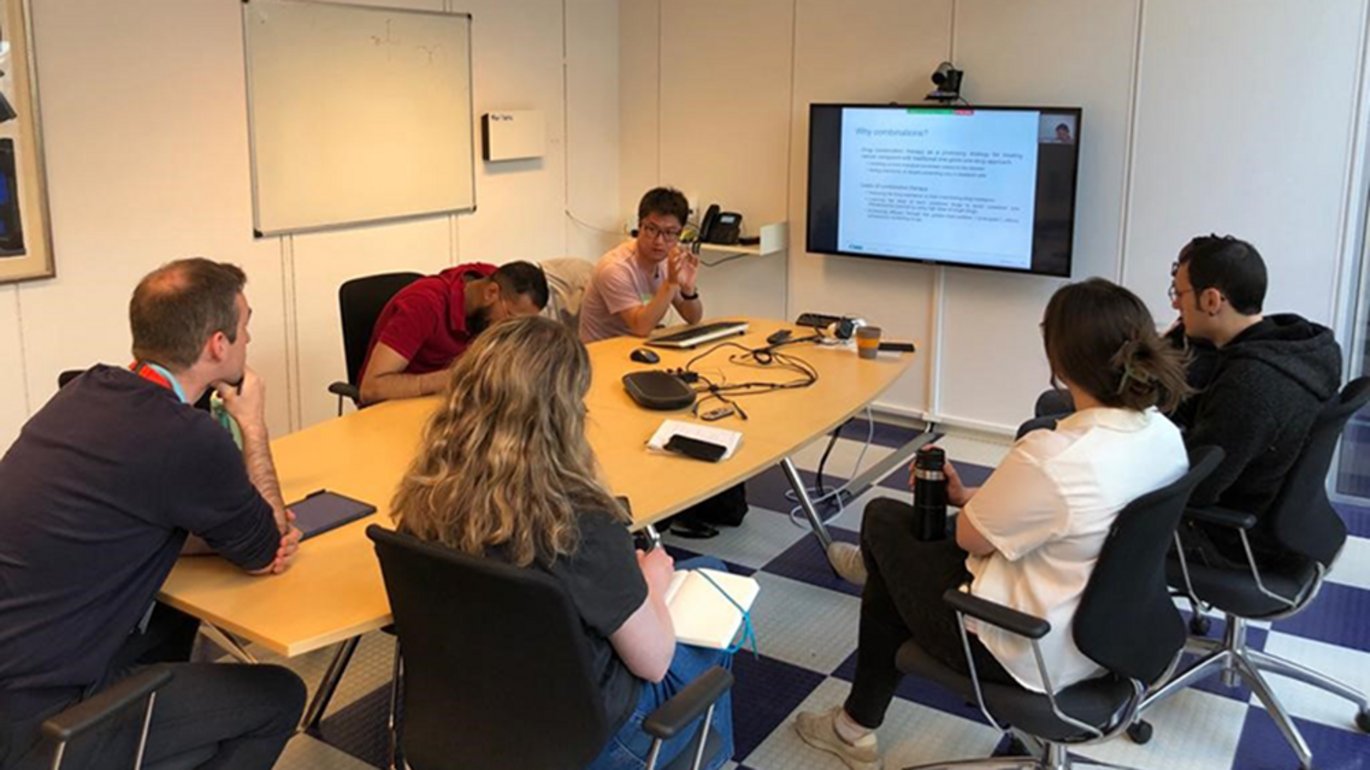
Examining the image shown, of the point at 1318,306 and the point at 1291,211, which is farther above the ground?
the point at 1291,211

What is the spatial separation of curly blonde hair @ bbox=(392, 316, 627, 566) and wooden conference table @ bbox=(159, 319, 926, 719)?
262 millimetres

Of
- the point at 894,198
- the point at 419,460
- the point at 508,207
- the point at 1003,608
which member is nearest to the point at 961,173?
the point at 894,198

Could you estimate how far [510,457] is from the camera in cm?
193

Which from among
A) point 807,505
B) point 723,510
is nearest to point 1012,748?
point 807,505

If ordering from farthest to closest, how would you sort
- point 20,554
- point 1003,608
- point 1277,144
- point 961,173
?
point 961,173 → point 1277,144 → point 1003,608 → point 20,554

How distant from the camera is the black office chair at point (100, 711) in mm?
1805

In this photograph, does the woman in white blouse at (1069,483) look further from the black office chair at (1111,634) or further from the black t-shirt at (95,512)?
the black t-shirt at (95,512)

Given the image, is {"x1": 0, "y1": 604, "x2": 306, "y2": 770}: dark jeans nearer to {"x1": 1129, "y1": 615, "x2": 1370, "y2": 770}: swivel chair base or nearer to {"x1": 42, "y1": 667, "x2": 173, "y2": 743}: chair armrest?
{"x1": 42, "y1": 667, "x2": 173, "y2": 743}: chair armrest

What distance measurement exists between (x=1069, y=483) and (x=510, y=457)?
3.37 feet

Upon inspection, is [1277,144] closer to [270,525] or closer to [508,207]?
[508,207]

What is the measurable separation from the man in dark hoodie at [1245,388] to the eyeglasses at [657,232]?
6.62ft

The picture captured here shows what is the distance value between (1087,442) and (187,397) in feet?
5.64

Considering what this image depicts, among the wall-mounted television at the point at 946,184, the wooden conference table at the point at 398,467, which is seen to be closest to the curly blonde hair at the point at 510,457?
the wooden conference table at the point at 398,467

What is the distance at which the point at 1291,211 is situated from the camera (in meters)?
4.52
